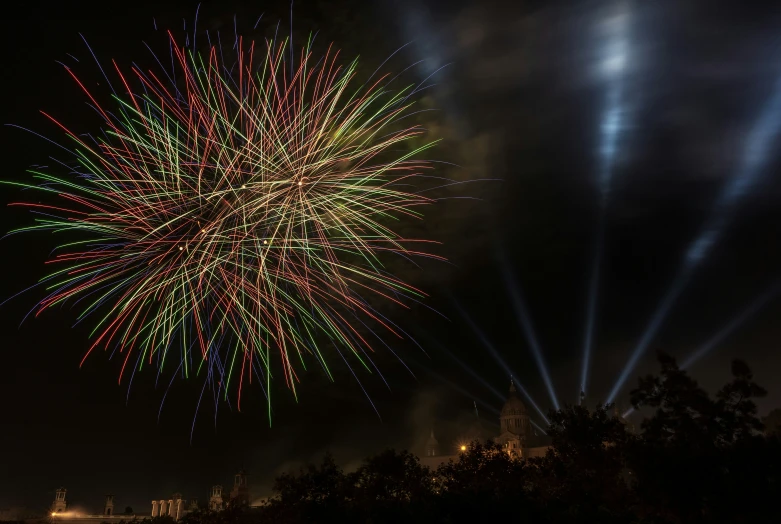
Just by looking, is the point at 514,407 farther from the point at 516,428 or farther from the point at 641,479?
the point at 641,479

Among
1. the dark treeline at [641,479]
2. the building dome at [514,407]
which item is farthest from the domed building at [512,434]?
the dark treeline at [641,479]

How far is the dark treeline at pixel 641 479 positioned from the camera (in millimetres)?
21594

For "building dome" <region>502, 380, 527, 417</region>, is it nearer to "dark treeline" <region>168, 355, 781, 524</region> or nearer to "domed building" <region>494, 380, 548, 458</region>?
"domed building" <region>494, 380, 548, 458</region>

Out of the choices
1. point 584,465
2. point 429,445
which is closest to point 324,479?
point 584,465

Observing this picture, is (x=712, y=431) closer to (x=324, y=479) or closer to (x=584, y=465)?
(x=584, y=465)

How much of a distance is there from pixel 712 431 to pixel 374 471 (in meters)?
32.4

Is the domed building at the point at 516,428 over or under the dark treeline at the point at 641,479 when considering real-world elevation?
over

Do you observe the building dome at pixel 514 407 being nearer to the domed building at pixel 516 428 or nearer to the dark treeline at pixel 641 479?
the domed building at pixel 516 428

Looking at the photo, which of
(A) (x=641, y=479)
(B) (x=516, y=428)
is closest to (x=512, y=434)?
(B) (x=516, y=428)

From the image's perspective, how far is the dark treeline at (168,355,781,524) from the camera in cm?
2159

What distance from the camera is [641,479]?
30.1 meters

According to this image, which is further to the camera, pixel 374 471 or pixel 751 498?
pixel 374 471

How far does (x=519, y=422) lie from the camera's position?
14950cm

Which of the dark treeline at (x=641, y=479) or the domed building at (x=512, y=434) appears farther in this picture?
the domed building at (x=512, y=434)
